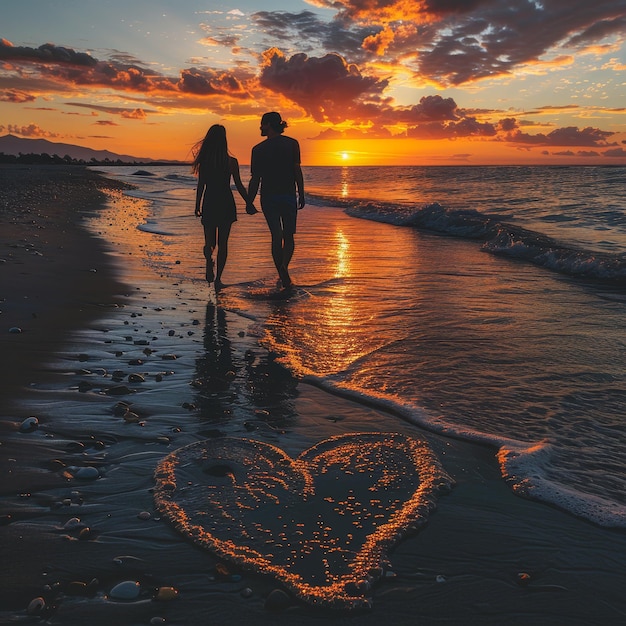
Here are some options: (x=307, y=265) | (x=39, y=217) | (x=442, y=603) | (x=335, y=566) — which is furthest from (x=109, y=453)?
(x=39, y=217)

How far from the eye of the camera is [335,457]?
3.43 metres

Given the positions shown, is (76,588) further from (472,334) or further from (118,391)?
(472,334)

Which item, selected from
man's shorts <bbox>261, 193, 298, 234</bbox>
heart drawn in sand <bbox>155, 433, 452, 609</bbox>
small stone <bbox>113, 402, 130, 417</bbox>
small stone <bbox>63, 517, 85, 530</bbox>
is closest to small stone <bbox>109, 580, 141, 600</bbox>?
heart drawn in sand <bbox>155, 433, 452, 609</bbox>

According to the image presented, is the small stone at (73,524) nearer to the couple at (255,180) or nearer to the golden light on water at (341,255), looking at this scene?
the couple at (255,180)

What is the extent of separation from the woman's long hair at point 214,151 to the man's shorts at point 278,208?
0.86m

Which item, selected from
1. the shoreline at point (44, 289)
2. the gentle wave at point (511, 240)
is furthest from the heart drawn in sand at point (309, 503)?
the gentle wave at point (511, 240)

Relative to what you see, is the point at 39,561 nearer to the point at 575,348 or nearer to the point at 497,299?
the point at 575,348

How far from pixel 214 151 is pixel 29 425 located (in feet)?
20.1

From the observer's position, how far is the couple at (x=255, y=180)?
878 cm

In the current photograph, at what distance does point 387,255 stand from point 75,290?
720 centimetres

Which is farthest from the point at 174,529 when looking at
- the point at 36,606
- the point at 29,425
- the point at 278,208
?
the point at 278,208

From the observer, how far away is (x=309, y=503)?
2.90 m

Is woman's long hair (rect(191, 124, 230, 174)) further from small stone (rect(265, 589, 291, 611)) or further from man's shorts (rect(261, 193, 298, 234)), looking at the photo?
small stone (rect(265, 589, 291, 611))

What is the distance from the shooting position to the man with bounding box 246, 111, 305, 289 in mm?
8781
